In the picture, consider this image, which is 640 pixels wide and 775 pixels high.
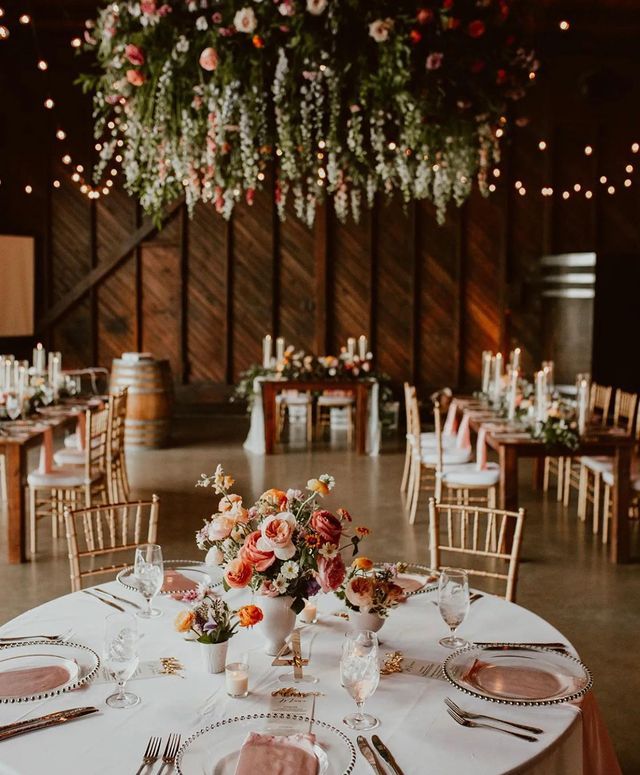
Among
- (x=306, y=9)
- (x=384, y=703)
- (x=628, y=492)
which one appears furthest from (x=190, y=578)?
(x=628, y=492)

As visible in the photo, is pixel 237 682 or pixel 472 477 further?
pixel 472 477

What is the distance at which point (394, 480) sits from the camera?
809 centimetres

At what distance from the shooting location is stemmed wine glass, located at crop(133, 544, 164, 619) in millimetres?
2566

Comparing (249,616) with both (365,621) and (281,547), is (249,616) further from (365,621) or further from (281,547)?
(365,621)

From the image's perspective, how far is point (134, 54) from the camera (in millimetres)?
3510

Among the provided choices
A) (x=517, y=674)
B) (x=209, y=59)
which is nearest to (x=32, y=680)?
(x=517, y=674)

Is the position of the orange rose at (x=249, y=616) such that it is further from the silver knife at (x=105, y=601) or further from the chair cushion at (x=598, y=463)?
the chair cushion at (x=598, y=463)

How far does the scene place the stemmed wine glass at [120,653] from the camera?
209cm

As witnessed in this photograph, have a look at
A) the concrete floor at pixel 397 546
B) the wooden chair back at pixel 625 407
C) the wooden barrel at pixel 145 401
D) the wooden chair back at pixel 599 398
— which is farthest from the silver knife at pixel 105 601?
the wooden barrel at pixel 145 401

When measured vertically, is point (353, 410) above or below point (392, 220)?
below

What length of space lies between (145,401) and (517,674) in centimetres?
750

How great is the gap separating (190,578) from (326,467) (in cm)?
569

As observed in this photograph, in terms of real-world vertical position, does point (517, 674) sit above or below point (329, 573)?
below

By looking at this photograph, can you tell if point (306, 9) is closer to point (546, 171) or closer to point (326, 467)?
point (326, 467)
